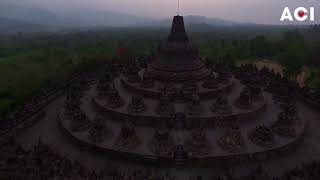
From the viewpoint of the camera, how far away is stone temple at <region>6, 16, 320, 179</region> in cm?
1867

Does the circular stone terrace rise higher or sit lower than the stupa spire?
lower

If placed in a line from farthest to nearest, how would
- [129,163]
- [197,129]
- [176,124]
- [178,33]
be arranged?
Answer: [178,33] < [176,124] < [197,129] < [129,163]

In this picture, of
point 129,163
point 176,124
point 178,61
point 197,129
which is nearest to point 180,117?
point 176,124

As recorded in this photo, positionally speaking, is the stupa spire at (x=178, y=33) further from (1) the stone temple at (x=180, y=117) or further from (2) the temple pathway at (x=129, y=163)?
(2) the temple pathway at (x=129, y=163)

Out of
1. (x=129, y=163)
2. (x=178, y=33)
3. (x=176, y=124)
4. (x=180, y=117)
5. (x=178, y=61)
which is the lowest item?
(x=129, y=163)

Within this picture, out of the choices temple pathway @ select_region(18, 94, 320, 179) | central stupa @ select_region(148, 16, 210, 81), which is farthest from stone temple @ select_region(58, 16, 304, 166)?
temple pathway @ select_region(18, 94, 320, 179)

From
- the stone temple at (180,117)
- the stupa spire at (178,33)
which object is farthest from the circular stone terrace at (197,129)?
the stupa spire at (178,33)

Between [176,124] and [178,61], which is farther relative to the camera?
[178,61]

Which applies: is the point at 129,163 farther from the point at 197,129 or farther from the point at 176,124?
the point at 197,129

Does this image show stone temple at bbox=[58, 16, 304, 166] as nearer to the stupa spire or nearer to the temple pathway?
the stupa spire

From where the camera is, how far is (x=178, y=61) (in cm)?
2870

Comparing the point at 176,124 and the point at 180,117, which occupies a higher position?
the point at 180,117

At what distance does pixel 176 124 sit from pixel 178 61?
8.74m

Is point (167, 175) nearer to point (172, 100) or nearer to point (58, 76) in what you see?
point (172, 100)
